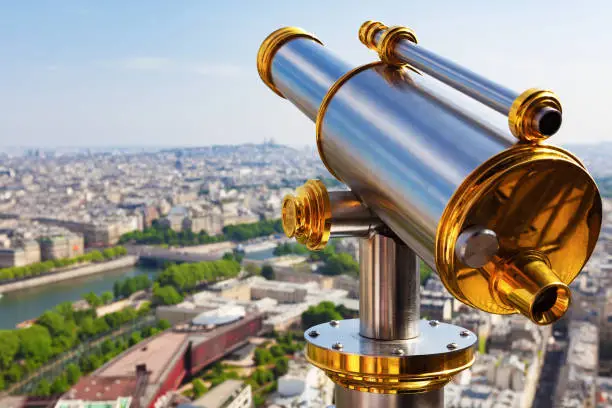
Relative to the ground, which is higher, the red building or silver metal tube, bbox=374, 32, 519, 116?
silver metal tube, bbox=374, 32, 519, 116

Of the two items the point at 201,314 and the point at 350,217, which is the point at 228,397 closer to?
the point at 201,314

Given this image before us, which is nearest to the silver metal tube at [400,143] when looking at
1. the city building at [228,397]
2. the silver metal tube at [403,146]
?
the silver metal tube at [403,146]

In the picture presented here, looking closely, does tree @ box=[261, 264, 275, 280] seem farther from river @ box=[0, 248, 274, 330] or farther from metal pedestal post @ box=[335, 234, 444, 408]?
metal pedestal post @ box=[335, 234, 444, 408]

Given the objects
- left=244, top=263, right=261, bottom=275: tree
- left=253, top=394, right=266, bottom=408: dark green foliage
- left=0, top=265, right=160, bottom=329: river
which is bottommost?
left=0, top=265, right=160, bottom=329: river

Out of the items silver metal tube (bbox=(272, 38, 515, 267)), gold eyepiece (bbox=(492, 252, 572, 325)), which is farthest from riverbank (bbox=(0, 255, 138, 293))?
gold eyepiece (bbox=(492, 252, 572, 325))

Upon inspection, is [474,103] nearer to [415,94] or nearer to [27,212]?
[415,94]

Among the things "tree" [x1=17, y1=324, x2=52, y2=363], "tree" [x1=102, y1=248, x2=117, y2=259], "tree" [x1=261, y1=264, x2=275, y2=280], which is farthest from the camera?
"tree" [x1=102, y1=248, x2=117, y2=259]

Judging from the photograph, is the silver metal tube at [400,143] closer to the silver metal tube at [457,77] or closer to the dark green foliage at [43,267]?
the silver metal tube at [457,77]
